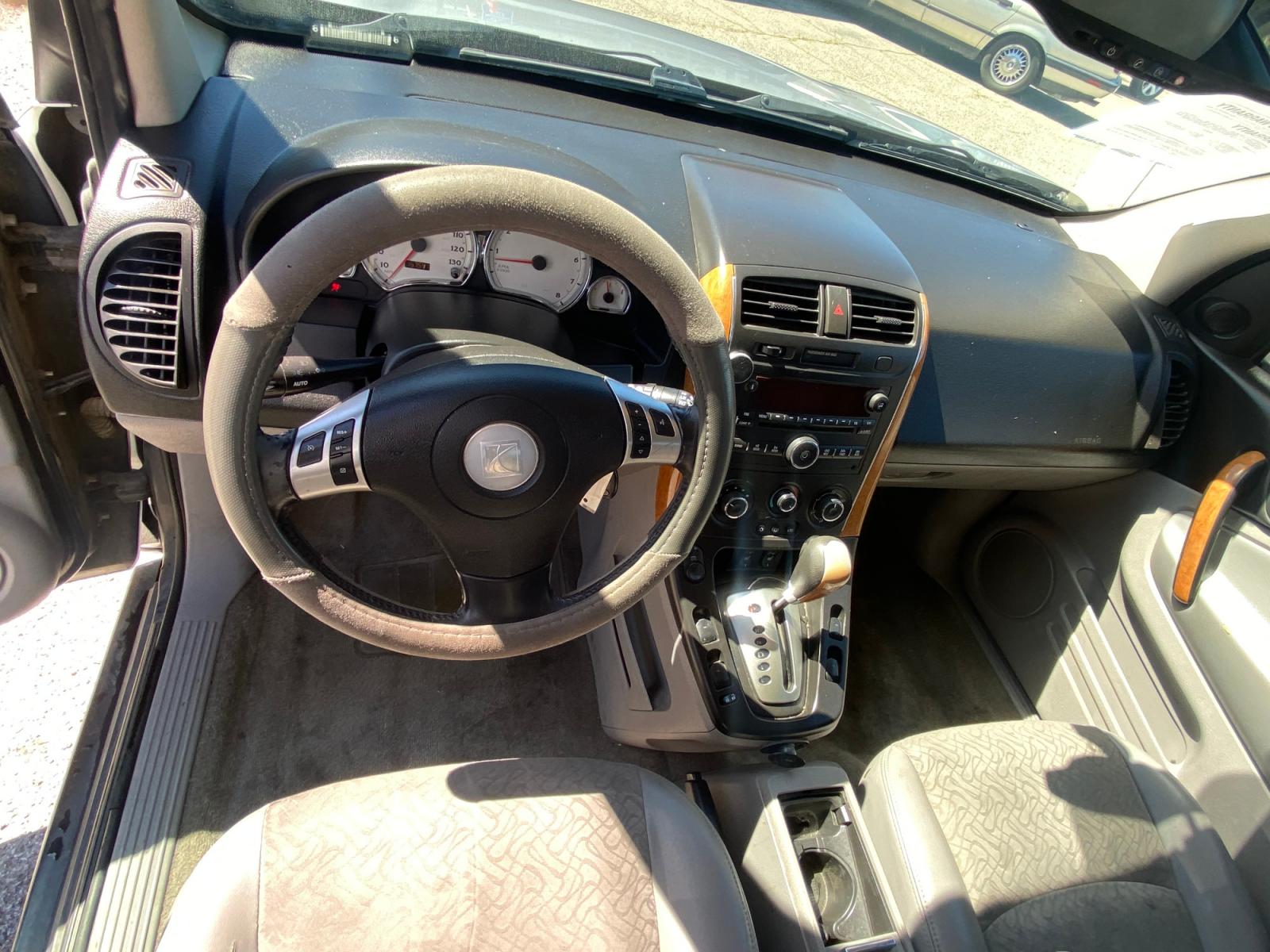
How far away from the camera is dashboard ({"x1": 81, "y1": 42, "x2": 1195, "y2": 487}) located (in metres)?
1.10

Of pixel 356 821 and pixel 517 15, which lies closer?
pixel 356 821

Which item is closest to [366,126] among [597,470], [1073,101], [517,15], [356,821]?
[517,15]

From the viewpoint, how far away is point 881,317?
141 cm

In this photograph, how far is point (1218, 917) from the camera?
141cm

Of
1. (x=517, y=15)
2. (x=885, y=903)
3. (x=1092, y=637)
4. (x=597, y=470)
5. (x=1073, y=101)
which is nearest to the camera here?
(x=597, y=470)

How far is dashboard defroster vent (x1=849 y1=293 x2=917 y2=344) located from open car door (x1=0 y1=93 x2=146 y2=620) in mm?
1314

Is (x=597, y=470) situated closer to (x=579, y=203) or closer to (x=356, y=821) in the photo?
(x=579, y=203)

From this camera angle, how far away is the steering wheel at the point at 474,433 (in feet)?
2.62

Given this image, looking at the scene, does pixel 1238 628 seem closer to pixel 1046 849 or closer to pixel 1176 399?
pixel 1176 399

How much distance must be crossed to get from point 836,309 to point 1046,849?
113 cm

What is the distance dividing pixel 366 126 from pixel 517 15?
0.51 metres

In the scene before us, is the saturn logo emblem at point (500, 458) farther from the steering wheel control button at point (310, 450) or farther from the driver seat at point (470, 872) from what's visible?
the driver seat at point (470, 872)

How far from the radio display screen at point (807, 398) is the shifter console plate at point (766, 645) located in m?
0.44

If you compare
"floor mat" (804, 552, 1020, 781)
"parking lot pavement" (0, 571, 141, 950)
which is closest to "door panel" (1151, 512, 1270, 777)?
"floor mat" (804, 552, 1020, 781)
